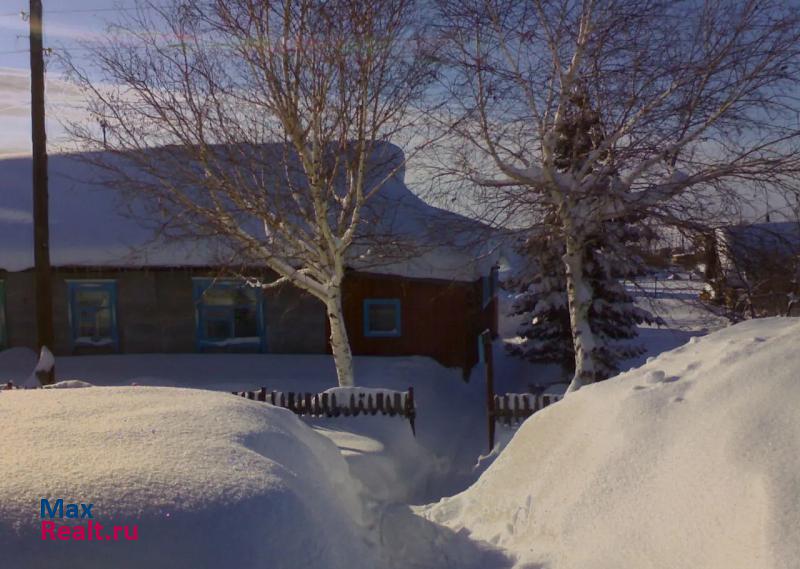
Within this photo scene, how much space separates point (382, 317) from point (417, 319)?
864 millimetres

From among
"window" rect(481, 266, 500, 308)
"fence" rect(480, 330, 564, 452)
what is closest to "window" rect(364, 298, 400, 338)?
"window" rect(481, 266, 500, 308)

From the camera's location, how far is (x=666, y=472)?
171 inches

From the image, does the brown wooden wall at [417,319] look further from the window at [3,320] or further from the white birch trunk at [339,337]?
the window at [3,320]

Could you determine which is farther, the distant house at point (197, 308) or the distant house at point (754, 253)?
the distant house at point (197, 308)

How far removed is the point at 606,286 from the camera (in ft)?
48.7

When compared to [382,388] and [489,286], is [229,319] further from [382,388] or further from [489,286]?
[489,286]

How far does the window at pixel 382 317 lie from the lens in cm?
1550

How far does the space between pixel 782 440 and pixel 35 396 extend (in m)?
5.85

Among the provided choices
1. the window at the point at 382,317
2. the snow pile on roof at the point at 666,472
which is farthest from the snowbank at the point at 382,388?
the snow pile on roof at the point at 666,472

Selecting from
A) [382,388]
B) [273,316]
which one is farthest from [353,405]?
[273,316]

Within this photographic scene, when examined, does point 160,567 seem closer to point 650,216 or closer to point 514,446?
point 514,446

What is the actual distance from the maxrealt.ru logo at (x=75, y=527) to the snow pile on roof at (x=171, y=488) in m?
0.02

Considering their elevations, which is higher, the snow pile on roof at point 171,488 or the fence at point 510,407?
the snow pile on roof at point 171,488

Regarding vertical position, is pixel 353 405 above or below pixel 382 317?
below
